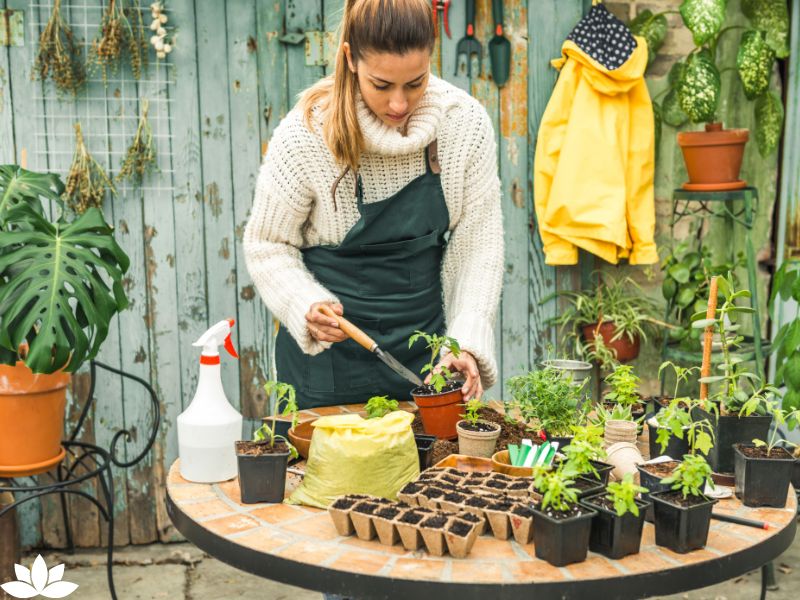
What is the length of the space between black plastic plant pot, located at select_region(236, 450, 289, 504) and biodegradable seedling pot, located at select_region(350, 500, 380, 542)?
0.67ft

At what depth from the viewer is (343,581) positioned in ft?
4.62

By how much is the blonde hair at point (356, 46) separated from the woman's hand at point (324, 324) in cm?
35

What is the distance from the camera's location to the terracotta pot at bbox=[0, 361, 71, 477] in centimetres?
292

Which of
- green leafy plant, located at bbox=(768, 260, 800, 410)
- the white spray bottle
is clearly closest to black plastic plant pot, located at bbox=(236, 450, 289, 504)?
the white spray bottle

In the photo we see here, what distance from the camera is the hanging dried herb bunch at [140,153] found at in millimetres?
3578

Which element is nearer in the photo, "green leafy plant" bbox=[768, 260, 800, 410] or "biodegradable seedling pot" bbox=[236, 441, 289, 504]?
"biodegradable seedling pot" bbox=[236, 441, 289, 504]

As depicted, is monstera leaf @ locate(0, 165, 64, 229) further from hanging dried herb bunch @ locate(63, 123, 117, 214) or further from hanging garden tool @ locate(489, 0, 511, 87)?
hanging garden tool @ locate(489, 0, 511, 87)

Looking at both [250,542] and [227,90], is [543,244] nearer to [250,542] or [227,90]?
[227,90]

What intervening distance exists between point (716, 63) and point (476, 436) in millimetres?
2660

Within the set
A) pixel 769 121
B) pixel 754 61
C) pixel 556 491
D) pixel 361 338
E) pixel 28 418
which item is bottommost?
pixel 28 418

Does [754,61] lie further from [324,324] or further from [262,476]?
[262,476]

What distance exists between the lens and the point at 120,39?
3.51 m

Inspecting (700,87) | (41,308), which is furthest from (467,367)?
(700,87)

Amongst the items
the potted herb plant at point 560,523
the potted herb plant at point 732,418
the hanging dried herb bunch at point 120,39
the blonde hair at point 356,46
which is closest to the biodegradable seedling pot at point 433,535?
the potted herb plant at point 560,523
